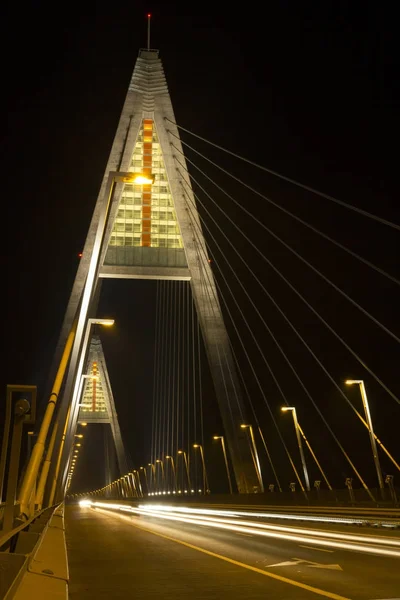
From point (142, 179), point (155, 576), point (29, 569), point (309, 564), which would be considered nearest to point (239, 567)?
point (309, 564)

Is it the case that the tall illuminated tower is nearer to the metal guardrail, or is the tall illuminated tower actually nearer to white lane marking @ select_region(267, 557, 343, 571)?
white lane marking @ select_region(267, 557, 343, 571)

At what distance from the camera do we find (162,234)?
44.4 meters

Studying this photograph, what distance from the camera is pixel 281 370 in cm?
7931

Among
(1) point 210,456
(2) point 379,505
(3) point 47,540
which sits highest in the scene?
(3) point 47,540

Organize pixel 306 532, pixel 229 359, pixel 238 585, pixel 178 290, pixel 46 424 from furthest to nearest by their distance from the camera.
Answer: pixel 178 290 → pixel 229 359 → pixel 306 532 → pixel 46 424 → pixel 238 585

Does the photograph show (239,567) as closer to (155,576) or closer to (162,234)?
(155,576)

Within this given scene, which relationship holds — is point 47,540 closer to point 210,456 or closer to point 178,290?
point 178,290

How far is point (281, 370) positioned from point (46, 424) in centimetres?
6556

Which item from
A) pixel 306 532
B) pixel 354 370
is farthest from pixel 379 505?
pixel 354 370

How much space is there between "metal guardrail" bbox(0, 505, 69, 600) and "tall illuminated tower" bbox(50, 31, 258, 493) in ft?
96.1

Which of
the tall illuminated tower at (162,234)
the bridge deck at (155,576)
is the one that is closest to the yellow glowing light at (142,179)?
the bridge deck at (155,576)

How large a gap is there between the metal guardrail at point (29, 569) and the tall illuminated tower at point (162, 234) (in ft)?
96.1

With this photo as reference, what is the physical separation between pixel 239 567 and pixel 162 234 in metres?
35.2

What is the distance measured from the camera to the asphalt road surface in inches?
303
